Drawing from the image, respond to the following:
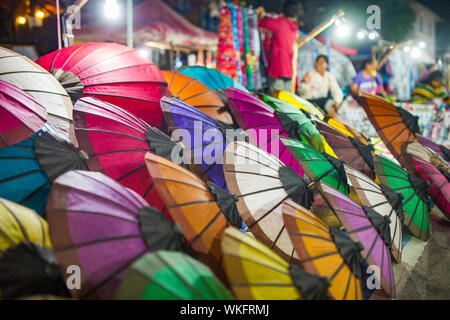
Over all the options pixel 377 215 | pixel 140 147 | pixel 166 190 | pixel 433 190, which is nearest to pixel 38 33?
pixel 140 147

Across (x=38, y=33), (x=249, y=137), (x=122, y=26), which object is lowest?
(x=249, y=137)

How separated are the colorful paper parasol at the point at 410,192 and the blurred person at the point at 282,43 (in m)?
2.97

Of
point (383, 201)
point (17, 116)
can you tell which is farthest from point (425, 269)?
point (17, 116)

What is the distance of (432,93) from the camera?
8.82m

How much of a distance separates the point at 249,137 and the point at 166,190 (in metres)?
1.09

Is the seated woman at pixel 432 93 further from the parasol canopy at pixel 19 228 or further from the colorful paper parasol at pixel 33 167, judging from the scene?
the parasol canopy at pixel 19 228

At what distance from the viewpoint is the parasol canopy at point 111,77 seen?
2152 mm

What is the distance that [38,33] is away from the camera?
3.43 meters

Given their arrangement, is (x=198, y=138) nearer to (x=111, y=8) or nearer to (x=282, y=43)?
(x=111, y=8)

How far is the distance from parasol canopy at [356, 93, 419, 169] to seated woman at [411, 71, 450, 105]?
487 centimetres

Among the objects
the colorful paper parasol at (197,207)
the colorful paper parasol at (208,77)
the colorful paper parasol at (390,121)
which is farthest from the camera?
the colorful paper parasol at (208,77)

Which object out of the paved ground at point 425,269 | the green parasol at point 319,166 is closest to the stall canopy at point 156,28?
the green parasol at point 319,166

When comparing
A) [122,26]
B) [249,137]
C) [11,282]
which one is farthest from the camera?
[122,26]
